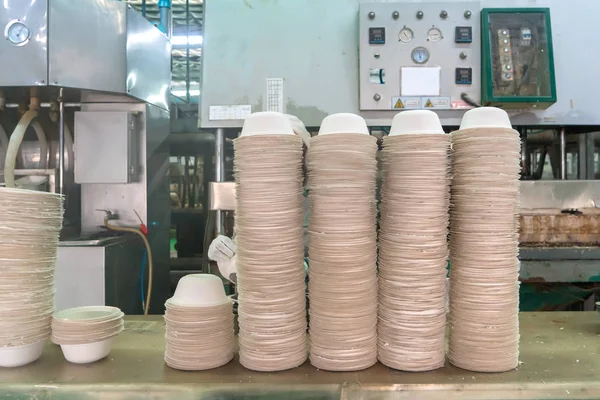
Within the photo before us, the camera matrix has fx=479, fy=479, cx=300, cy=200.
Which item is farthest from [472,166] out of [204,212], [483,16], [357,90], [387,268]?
[204,212]

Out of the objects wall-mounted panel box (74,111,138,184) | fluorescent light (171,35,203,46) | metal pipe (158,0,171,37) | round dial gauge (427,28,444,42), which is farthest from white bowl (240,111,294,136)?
fluorescent light (171,35,203,46)

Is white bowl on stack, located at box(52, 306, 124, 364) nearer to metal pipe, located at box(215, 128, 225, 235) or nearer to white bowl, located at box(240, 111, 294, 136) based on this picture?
white bowl, located at box(240, 111, 294, 136)

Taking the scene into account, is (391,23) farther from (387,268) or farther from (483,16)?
(387,268)

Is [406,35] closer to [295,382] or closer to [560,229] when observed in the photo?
[560,229]

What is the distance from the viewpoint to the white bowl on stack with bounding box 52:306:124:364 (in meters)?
1.10

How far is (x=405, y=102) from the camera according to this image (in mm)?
2400

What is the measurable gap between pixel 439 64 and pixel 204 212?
2.44 metres

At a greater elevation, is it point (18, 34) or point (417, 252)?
point (18, 34)

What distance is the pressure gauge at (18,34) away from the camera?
2211 mm

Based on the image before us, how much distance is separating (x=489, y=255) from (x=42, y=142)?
2525 mm

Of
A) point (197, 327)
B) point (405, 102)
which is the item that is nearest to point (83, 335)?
point (197, 327)

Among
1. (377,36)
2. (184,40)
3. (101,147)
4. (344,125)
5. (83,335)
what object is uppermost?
(184,40)

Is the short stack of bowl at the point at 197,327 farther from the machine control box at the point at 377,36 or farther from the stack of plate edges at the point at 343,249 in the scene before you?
the machine control box at the point at 377,36

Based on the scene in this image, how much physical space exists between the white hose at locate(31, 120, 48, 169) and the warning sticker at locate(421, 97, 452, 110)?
6.81 feet
